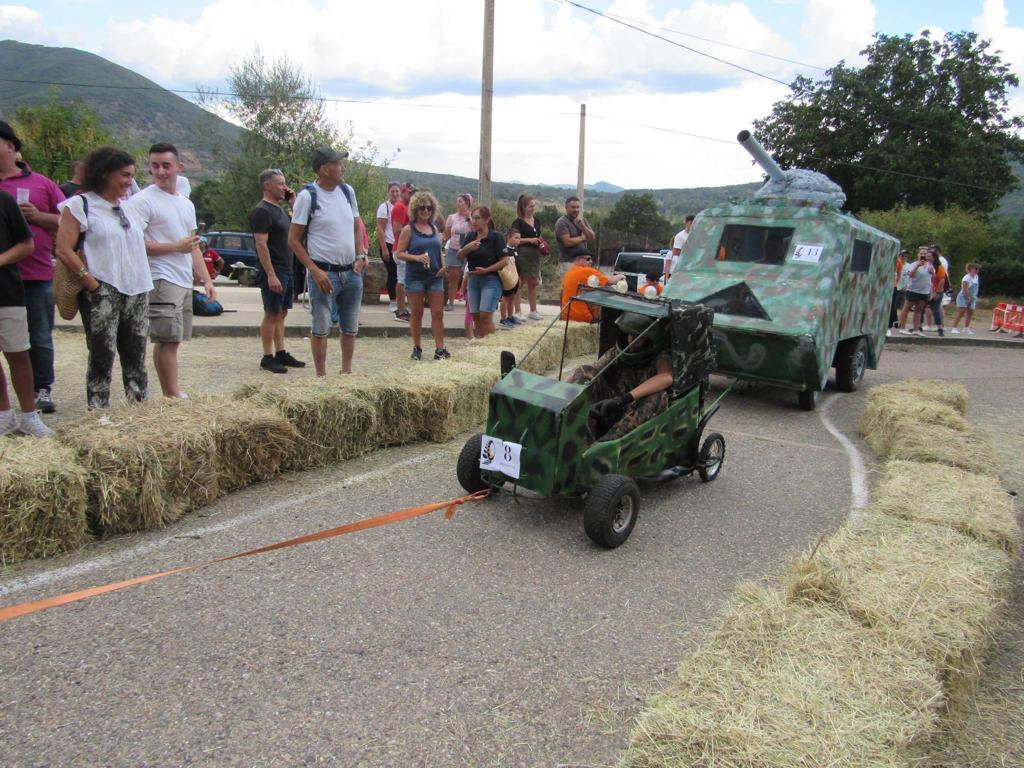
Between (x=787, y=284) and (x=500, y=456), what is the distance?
17.7 ft

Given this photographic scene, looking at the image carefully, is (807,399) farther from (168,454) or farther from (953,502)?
(168,454)

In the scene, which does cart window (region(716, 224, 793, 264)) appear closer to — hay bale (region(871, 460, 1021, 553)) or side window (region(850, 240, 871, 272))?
side window (region(850, 240, 871, 272))

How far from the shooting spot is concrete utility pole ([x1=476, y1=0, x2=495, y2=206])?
16.2m

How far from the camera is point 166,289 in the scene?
5844mm

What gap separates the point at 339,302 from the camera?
721 cm

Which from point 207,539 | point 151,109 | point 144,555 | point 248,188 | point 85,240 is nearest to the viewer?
point 144,555

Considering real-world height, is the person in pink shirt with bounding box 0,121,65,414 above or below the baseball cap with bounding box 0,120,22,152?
below

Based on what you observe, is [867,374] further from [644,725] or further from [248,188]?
[248,188]

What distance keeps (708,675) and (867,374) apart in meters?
10.3

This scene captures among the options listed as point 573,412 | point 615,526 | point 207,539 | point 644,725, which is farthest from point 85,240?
point 644,725

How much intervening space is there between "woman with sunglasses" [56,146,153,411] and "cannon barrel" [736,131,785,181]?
6.93 meters

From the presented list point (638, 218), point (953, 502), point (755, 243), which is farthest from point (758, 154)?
point (638, 218)

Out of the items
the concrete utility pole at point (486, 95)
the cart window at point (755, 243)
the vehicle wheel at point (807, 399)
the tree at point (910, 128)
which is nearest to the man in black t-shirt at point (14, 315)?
the cart window at point (755, 243)

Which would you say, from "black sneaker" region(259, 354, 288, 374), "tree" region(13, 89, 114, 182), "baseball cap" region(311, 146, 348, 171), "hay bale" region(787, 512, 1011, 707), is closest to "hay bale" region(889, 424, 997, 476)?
"hay bale" region(787, 512, 1011, 707)
